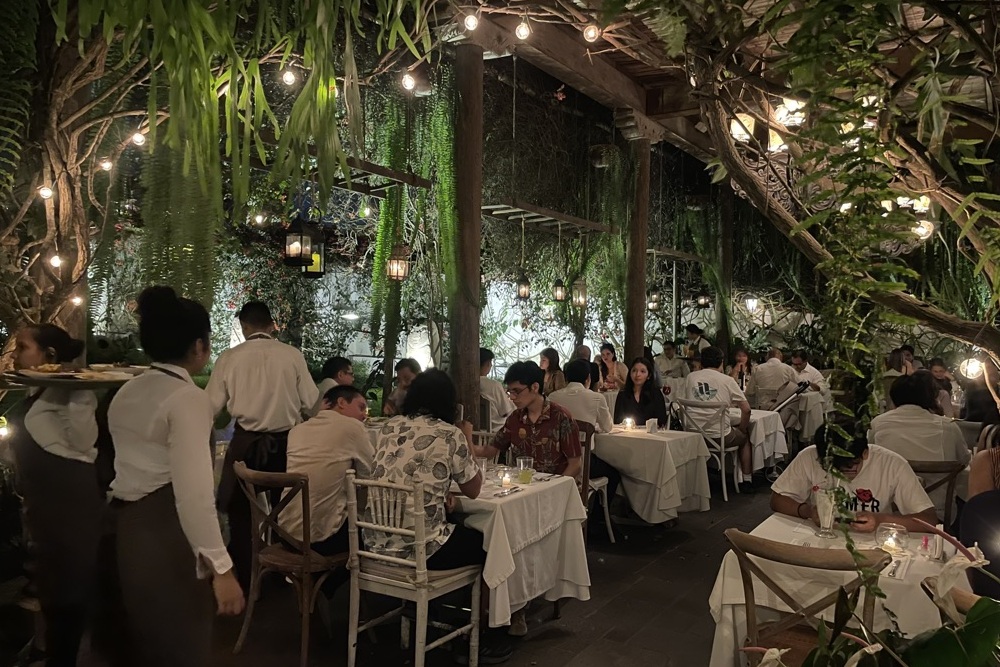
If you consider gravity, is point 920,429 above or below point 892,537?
above

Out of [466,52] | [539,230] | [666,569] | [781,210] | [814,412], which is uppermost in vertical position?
[466,52]

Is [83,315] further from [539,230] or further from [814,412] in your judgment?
[814,412]

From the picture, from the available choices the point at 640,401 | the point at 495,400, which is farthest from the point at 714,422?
the point at 495,400

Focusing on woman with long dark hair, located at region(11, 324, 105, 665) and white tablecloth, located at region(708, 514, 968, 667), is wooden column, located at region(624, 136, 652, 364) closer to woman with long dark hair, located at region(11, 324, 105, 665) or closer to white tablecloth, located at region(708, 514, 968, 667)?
white tablecloth, located at region(708, 514, 968, 667)

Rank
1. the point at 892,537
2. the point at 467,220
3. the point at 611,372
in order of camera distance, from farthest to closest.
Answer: the point at 611,372 < the point at 467,220 < the point at 892,537

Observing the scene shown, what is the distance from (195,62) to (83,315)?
296 centimetres

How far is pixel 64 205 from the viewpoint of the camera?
364 cm

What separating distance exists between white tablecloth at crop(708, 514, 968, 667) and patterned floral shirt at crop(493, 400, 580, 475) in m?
1.77

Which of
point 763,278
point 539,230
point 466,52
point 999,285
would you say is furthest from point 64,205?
point 763,278

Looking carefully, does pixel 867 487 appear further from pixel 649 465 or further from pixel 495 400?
pixel 495 400

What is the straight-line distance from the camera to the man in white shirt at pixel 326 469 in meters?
3.86

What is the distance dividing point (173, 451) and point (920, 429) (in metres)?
4.22

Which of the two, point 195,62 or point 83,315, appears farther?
point 83,315

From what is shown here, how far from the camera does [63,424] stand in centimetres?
315
